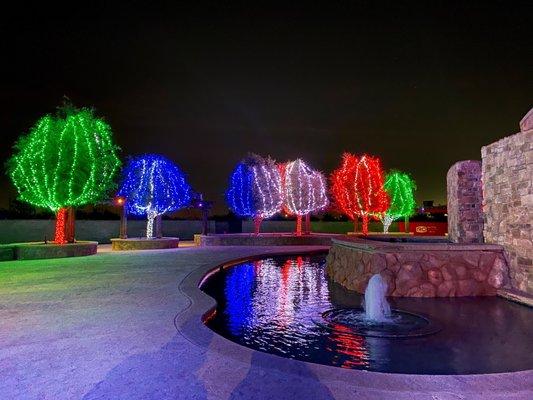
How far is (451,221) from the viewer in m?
14.1

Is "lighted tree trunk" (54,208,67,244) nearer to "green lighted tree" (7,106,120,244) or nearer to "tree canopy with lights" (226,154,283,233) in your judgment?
"green lighted tree" (7,106,120,244)

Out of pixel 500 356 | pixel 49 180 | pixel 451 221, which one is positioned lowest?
pixel 500 356

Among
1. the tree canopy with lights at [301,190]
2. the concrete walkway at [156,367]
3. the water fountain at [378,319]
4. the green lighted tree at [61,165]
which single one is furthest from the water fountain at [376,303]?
the tree canopy with lights at [301,190]

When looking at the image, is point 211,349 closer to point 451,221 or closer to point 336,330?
point 336,330

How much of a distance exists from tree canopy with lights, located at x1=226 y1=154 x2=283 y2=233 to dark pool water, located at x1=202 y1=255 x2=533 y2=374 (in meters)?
17.1

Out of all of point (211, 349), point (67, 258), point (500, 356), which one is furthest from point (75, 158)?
point (500, 356)

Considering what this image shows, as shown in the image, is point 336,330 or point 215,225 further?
point 215,225

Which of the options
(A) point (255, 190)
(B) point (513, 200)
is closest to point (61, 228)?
(A) point (255, 190)

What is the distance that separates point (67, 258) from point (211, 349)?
45.6 feet

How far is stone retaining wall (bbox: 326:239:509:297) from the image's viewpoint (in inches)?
398

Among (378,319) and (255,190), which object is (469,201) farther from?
(255,190)

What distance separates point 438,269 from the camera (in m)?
10.3

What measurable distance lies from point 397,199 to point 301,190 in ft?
38.8

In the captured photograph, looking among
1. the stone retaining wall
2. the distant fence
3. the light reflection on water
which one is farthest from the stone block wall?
the distant fence
